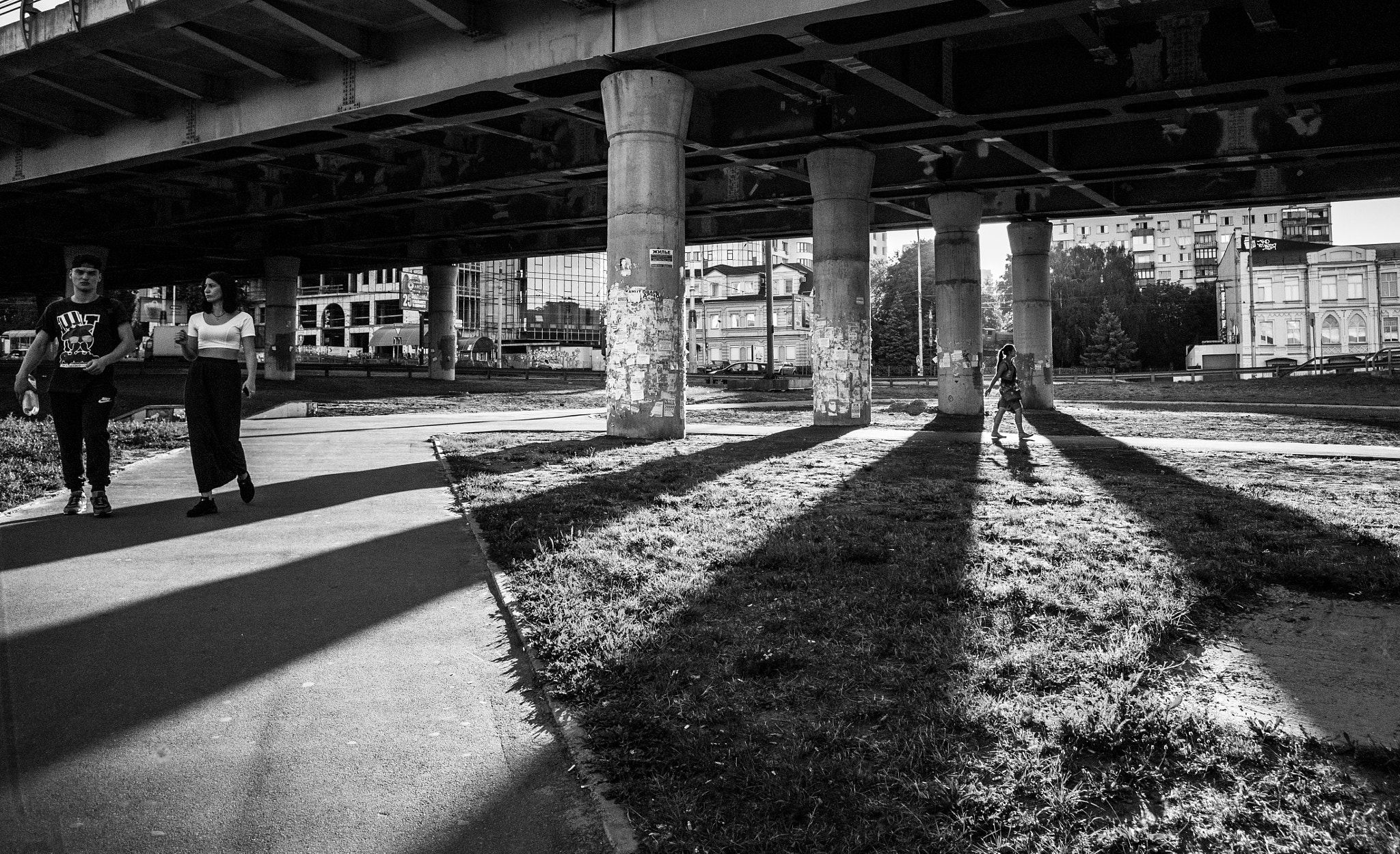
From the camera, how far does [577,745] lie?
3486 mm

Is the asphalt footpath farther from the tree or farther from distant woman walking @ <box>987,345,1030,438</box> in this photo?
the tree

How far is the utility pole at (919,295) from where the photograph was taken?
76.6 meters

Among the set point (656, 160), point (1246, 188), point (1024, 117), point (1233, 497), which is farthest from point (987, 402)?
point (1233, 497)

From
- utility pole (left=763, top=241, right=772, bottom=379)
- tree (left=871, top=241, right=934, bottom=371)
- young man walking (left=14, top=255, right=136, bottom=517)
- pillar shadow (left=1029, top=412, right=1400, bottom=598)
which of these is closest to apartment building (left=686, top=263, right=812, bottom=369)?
tree (left=871, top=241, right=934, bottom=371)

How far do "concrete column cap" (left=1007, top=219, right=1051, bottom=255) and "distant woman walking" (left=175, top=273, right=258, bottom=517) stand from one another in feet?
98.5

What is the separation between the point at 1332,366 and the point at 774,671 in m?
54.8

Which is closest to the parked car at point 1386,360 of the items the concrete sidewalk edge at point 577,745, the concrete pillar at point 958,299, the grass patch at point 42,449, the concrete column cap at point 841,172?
the concrete pillar at point 958,299

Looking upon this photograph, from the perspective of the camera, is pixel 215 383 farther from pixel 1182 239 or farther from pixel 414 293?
pixel 1182 239

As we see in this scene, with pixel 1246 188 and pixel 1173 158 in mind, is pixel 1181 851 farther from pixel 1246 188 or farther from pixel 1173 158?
pixel 1246 188

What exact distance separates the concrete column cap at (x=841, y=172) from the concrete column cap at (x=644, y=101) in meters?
6.31

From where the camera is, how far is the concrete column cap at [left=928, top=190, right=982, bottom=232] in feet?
93.3

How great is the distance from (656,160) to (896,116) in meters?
6.63

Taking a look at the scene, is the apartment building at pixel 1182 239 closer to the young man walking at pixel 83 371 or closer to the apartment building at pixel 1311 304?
the apartment building at pixel 1311 304

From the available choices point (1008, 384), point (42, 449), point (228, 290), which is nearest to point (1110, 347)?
point (1008, 384)
